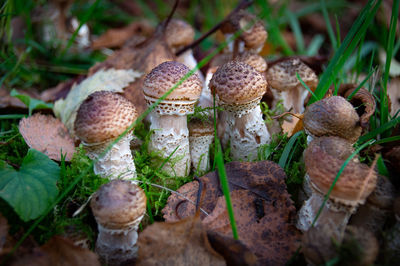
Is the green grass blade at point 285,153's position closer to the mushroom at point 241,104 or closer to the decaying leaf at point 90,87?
the mushroom at point 241,104

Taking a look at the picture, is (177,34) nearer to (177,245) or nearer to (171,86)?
(171,86)

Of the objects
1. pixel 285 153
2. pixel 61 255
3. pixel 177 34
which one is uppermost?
pixel 177 34

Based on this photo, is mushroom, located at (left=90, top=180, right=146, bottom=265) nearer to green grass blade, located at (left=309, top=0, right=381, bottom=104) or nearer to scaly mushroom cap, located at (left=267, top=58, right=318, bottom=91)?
green grass blade, located at (left=309, top=0, right=381, bottom=104)

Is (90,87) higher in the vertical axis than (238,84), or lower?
lower

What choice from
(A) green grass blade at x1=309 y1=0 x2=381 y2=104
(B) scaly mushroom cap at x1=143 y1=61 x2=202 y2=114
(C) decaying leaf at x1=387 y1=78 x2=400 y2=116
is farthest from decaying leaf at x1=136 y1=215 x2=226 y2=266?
(C) decaying leaf at x1=387 y1=78 x2=400 y2=116

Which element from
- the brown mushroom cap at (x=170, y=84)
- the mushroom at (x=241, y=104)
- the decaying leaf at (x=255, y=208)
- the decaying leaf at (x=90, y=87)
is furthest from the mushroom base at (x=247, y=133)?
the decaying leaf at (x=90, y=87)

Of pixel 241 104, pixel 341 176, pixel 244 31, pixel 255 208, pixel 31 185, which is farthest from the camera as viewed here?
pixel 244 31

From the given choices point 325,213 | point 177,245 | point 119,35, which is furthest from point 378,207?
point 119,35
